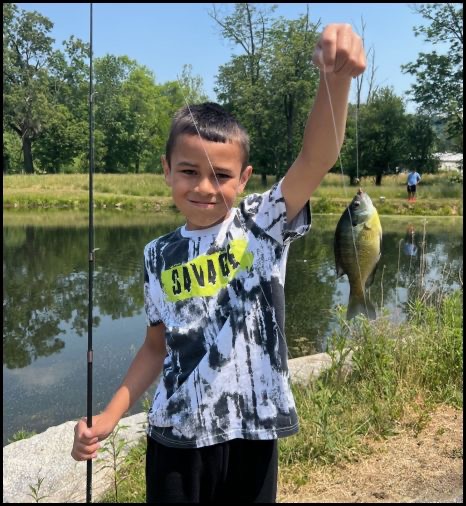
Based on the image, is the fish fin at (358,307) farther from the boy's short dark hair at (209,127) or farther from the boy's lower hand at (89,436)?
the boy's lower hand at (89,436)

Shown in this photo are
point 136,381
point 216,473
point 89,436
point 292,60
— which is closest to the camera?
point 216,473

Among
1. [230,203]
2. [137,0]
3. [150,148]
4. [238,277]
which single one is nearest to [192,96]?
[137,0]

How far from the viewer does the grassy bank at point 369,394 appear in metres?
3.30

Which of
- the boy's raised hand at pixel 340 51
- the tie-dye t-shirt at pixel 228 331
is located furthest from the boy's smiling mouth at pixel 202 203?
the boy's raised hand at pixel 340 51

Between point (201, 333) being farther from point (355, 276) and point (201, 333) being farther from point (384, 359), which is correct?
point (384, 359)

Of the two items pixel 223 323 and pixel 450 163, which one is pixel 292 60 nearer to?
pixel 223 323

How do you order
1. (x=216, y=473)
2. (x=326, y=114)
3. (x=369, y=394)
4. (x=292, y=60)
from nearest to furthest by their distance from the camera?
(x=326, y=114) → (x=216, y=473) → (x=369, y=394) → (x=292, y=60)

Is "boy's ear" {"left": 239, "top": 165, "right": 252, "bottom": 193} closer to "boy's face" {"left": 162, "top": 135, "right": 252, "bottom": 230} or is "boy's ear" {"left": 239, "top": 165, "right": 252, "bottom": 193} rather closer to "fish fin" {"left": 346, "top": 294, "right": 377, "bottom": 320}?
"boy's face" {"left": 162, "top": 135, "right": 252, "bottom": 230}

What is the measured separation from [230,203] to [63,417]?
14.9 ft

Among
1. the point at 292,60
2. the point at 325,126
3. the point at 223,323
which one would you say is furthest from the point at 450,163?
the point at 223,323

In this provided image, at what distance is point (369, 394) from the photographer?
388 centimetres

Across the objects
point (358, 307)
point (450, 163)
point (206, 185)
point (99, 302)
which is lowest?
point (99, 302)

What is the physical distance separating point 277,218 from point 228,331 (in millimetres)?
396

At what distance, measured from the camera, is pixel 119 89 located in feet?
14.8
